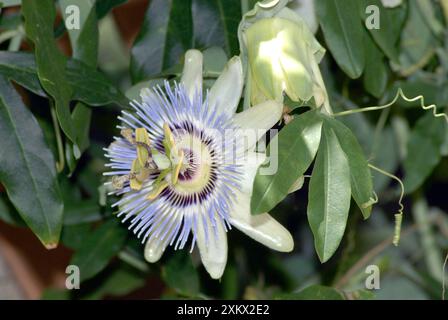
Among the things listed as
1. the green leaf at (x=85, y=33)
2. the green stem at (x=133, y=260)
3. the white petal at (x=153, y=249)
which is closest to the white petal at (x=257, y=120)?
the white petal at (x=153, y=249)

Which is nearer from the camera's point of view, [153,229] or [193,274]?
[153,229]

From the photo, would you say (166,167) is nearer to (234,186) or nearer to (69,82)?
(234,186)

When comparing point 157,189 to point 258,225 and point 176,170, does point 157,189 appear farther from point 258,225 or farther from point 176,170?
point 258,225

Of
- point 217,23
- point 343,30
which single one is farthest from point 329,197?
point 217,23

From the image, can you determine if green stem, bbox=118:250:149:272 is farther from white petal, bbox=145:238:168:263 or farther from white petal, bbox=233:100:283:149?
white petal, bbox=233:100:283:149

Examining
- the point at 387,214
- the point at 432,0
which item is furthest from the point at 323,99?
the point at 387,214

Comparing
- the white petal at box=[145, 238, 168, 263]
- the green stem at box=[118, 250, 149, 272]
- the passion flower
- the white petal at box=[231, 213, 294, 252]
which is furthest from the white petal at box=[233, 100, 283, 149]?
the green stem at box=[118, 250, 149, 272]

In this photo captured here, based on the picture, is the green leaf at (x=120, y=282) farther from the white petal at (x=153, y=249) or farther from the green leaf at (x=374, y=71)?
the green leaf at (x=374, y=71)
